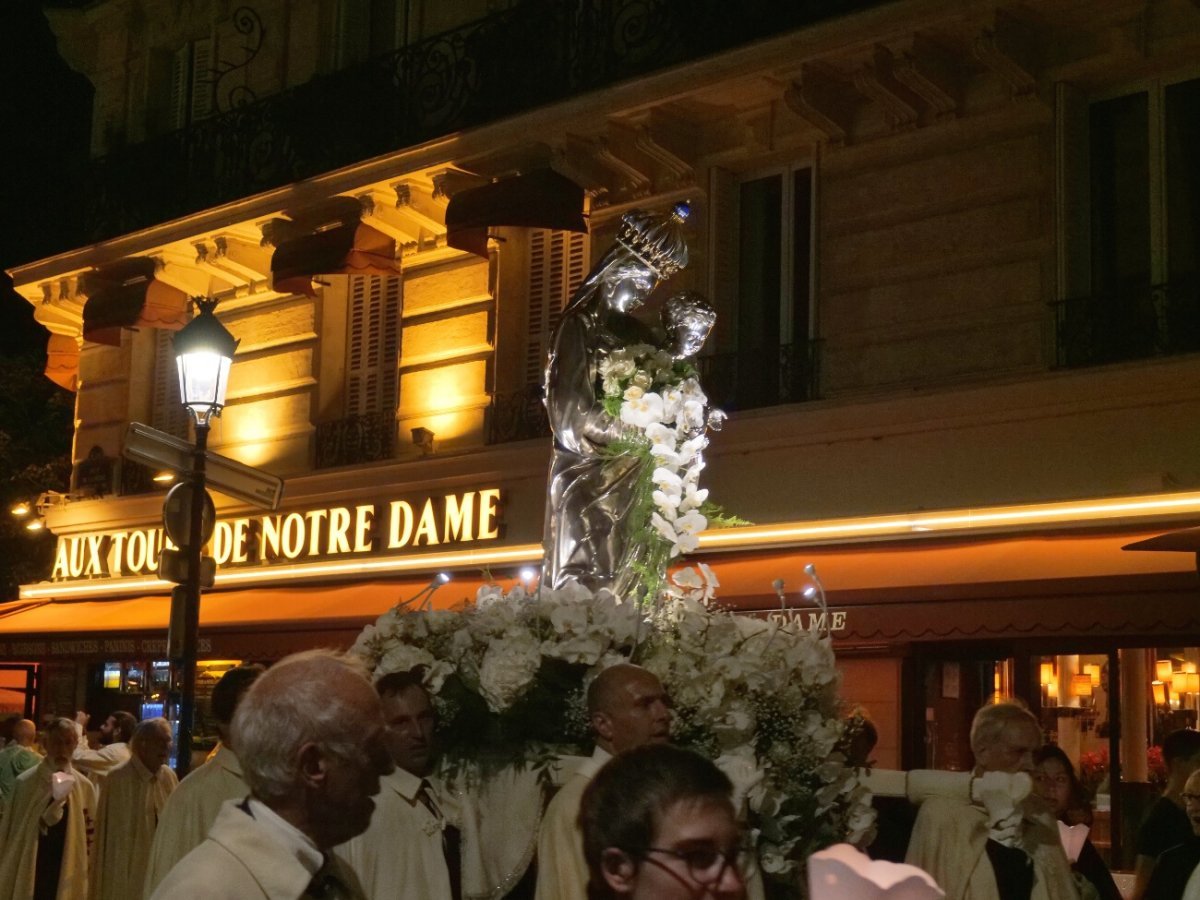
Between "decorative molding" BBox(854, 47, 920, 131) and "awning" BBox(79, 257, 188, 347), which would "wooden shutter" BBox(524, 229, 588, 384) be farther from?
"awning" BBox(79, 257, 188, 347)

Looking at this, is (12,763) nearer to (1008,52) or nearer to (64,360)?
(1008,52)

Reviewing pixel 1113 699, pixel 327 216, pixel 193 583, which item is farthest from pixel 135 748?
pixel 327 216

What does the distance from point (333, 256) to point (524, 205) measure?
9.05 feet

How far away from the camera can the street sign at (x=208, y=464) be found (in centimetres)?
1069

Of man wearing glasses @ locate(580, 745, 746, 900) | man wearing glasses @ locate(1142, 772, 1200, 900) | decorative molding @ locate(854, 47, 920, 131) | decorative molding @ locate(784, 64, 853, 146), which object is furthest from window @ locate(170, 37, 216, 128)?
man wearing glasses @ locate(580, 745, 746, 900)

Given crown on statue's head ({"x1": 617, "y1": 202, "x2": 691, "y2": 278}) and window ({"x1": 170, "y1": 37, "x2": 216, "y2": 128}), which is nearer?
crown on statue's head ({"x1": 617, "y1": 202, "x2": 691, "y2": 278})

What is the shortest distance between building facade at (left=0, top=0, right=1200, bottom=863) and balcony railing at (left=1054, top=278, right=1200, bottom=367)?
3 cm

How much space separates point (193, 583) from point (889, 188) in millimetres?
6318

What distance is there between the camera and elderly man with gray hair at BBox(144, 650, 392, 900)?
9.77 feet

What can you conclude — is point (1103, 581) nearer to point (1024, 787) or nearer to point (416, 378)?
point (1024, 787)

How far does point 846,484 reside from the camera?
13.4m

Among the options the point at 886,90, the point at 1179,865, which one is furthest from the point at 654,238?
the point at 886,90

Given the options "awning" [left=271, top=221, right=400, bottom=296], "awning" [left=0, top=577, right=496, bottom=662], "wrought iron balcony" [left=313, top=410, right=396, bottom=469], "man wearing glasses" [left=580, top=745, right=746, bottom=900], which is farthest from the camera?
"wrought iron balcony" [left=313, top=410, right=396, bottom=469]

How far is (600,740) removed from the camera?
523 cm
